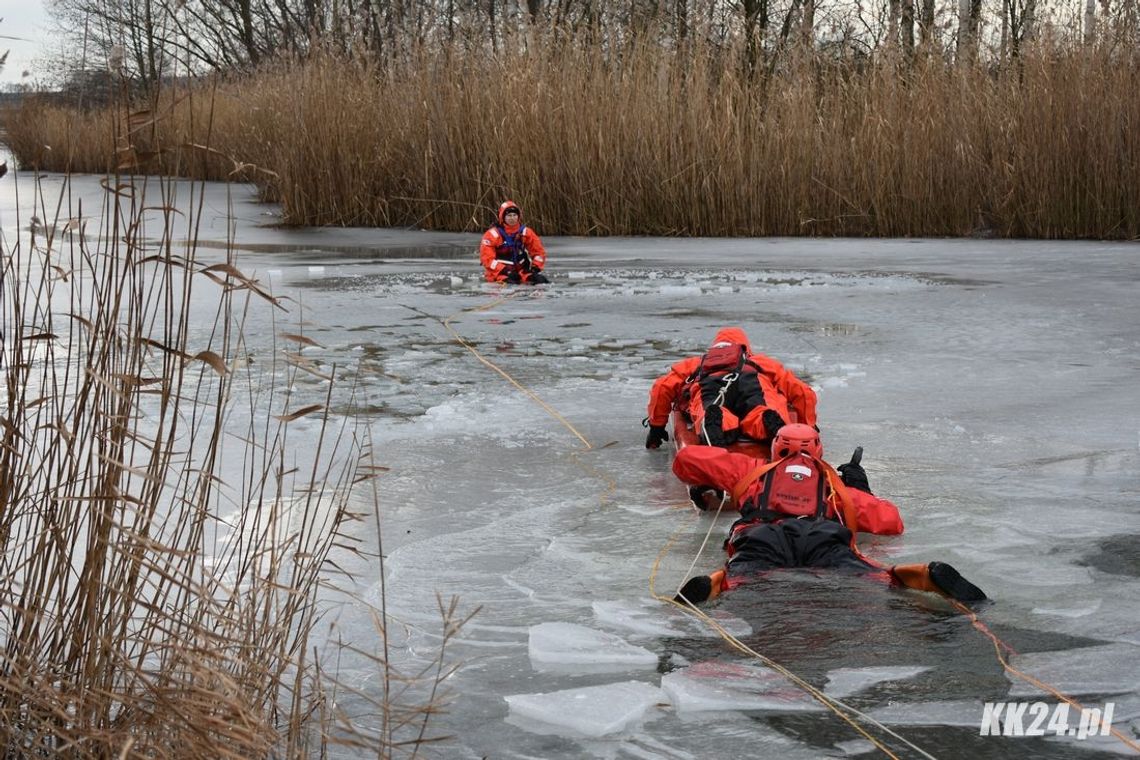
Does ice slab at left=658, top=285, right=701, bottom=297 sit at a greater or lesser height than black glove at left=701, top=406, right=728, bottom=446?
greater

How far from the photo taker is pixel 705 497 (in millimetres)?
4293

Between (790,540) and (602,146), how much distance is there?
32.3 ft

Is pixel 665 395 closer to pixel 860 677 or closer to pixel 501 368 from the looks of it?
pixel 501 368

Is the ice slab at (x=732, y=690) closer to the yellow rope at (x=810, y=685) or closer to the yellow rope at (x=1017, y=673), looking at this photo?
the yellow rope at (x=810, y=685)

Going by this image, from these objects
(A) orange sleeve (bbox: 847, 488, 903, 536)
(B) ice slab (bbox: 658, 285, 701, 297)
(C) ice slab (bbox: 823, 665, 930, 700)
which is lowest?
(C) ice slab (bbox: 823, 665, 930, 700)

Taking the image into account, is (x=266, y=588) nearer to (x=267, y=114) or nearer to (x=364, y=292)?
(x=364, y=292)

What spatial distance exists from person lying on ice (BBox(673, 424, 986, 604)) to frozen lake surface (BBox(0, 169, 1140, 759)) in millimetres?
72

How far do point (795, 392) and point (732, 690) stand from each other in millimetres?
2493

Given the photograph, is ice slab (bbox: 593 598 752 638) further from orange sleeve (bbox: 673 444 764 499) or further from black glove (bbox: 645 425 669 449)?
black glove (bbox: 645 425 669 449)

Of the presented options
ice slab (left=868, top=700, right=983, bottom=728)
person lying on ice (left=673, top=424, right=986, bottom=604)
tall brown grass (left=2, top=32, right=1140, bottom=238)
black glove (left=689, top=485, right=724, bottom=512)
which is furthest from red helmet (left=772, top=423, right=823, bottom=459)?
tall brown grass (left=2, top=32, right=1140, bottom=238)

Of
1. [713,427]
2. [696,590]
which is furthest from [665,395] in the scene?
[696,590]

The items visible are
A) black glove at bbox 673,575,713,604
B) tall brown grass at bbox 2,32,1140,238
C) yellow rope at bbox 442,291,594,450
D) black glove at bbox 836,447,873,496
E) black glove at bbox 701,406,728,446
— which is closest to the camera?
black glove at bbox 673,575,713,604

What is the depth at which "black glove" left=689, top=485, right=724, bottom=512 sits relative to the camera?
4273mm

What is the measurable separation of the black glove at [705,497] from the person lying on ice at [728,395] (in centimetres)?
44
